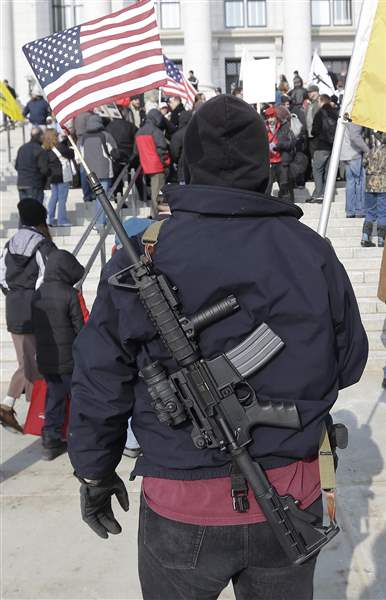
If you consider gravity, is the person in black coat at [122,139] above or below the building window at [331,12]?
below

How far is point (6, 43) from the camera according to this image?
3216cm

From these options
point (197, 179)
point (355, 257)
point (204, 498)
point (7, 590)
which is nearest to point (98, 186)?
point (197, 179)

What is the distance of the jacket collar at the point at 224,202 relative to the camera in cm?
189

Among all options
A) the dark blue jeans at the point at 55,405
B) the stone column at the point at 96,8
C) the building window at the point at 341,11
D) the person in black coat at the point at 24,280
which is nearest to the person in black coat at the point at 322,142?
the person in black coat at the point at 24,280

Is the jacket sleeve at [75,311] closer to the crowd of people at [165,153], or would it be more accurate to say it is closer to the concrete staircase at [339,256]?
the concrete staircase at [339,256]

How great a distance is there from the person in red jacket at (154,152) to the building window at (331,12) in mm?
26499

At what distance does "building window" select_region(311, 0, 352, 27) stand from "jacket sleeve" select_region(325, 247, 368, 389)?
3624 centimetres

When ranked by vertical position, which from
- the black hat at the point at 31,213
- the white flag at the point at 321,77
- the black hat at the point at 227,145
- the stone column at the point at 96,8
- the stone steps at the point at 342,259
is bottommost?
the stone steps at the point at 342,259

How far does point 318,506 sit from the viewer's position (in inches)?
81.2

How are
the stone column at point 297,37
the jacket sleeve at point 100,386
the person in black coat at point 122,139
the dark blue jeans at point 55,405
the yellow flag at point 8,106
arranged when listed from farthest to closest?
the stone column at point 297,37
the person in black coat at point 122,139
the yellow flag at point 8,106
the dark blue jeans at point 55,405
the jacket sleeve at point 100,386

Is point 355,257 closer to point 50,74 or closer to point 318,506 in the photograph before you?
point 50,74

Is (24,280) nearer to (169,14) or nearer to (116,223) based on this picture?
(116,223)

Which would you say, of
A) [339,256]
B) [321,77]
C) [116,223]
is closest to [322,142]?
[339,256]

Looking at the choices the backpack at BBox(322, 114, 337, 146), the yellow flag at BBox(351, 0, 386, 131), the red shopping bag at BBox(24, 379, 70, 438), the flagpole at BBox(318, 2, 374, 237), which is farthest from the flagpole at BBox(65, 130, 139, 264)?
the backpack at BBox(322, 114, 337, 146)
